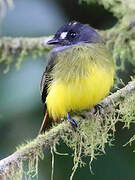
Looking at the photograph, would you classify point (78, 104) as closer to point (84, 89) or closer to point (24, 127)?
point (84, 89)

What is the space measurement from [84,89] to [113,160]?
78cm

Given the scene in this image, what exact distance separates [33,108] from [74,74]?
67cm

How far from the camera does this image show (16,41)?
197 inches

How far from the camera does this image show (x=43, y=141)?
12.3ft

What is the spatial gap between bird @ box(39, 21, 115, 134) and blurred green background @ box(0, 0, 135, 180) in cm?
27

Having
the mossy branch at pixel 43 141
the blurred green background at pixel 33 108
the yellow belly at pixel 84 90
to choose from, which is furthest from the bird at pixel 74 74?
the blurred green background at pixel 33 108

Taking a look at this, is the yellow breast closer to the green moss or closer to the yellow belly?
the yellow belly

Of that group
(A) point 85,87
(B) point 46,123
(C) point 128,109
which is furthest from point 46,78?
(C) point 128,109

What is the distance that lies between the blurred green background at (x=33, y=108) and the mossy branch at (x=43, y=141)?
27.1 inches

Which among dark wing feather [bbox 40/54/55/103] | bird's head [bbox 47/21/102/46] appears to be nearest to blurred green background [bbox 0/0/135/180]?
dark wing feather [bbox 40/54/55/103]

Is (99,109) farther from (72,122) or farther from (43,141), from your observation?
(43,141)

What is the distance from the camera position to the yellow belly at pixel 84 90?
4.00m

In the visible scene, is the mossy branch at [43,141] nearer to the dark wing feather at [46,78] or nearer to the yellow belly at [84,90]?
the yellow belly at [84,90]

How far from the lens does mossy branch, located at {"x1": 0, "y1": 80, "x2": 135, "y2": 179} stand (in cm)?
364
